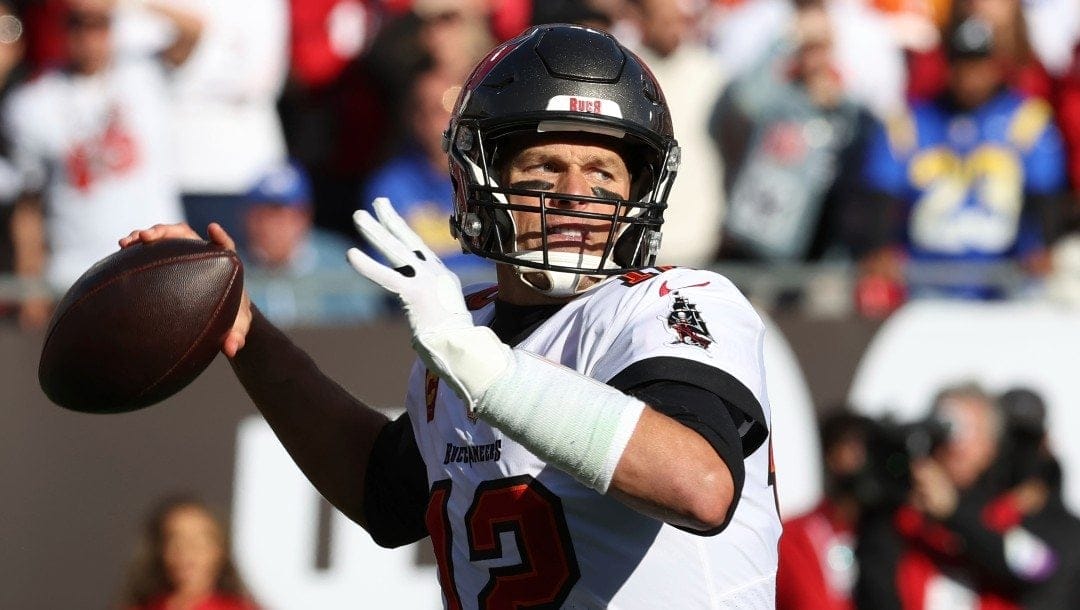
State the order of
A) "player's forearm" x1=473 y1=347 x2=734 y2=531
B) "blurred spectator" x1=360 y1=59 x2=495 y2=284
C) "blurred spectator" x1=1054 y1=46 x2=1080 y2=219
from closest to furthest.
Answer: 1. "player's forearm" x1=473 y1=347 x2=734 y2=531
2. "blurred spectator" x1=360 y1=59 x2=495 y2=284
3. "blurred spectator" x1=1054 y1=46 x2=1080 y2=219

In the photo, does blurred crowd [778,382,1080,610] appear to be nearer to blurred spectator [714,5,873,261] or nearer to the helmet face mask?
blurred spectator [714,5,873,261]

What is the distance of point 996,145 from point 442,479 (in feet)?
16.5

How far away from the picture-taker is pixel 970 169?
7234 mm

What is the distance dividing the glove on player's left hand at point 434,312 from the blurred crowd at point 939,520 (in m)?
3.59

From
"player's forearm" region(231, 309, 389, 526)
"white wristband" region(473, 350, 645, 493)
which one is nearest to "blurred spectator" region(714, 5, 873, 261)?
"player's forearm" region(231, 309, 389, 526)

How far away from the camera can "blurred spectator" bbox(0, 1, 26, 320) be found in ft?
20.7

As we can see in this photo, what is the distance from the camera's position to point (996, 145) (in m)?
7.28

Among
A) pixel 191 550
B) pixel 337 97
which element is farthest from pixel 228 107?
pixel 191 550

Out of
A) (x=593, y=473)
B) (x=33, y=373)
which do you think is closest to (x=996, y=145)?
(x=33, y=373)

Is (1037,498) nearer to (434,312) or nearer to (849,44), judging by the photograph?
(849,44)

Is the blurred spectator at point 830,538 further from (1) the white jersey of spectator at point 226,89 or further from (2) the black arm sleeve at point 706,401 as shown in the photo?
(2) the black arm sleeve at point 706,401

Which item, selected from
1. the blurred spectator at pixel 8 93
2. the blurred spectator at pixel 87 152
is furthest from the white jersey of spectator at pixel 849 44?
the blurred spectator at pixel 8 93

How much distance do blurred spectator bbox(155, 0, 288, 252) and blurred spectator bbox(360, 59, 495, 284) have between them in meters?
0.50

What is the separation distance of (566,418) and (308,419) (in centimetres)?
113
